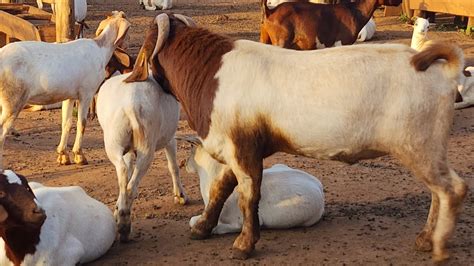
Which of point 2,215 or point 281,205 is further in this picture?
point 281,205

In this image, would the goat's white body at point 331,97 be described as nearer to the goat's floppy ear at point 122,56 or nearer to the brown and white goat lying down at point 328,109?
the brown and white goat lying down at point 328,109

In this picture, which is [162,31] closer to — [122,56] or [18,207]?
[18,207]

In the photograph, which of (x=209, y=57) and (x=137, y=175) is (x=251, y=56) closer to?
(x=209, y=57)

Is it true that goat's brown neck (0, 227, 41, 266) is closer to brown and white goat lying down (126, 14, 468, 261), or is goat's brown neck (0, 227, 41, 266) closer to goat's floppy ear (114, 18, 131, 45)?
brown and white goat lying down (126, 14, 468, 261)

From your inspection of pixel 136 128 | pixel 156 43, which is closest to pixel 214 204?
pixel 136 128

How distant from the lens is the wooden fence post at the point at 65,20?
40.8 feet

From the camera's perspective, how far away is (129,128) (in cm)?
651

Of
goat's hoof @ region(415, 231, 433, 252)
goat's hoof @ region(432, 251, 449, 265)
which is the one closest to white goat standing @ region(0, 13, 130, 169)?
goat's hoof @ region(415, 231, 433, 252)

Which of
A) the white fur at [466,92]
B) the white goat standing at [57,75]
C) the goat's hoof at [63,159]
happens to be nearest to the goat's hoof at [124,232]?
the white goat standing at [57,75]

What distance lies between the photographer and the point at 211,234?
6500mm

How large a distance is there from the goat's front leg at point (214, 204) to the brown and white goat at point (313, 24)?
767 cm

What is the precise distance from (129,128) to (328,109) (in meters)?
1.72

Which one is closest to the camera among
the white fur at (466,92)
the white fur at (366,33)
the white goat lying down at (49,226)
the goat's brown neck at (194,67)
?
the white goat lying down at (49,226)

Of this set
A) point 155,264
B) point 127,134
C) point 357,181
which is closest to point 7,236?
point 155,264
